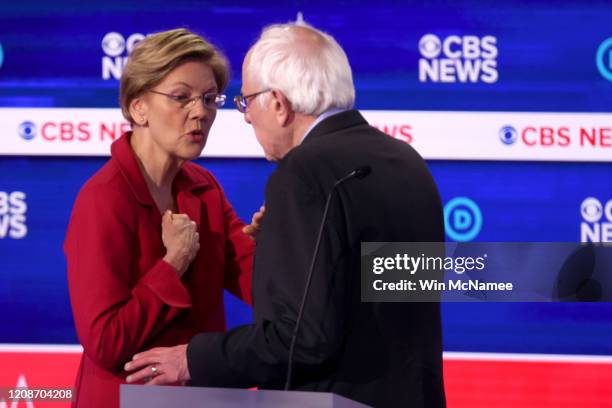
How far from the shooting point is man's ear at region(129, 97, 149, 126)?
8.64ft

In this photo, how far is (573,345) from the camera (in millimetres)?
3969

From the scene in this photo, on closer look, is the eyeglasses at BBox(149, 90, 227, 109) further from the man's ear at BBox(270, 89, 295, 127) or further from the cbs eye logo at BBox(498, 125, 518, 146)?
the cbs eye logo at BBox(498, 125, 518, 146)

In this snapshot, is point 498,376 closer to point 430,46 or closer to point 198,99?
point 430,46

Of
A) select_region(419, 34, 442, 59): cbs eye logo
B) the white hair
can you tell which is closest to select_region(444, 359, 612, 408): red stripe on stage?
select_region(419, 34, 442, 59): cbs eye logo

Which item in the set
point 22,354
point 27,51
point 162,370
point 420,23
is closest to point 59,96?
point 27,51

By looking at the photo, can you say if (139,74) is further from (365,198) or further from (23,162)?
(23,162)

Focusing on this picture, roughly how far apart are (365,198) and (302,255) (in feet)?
0.61

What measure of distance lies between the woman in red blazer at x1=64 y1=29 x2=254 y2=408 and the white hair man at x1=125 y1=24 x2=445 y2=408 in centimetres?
18

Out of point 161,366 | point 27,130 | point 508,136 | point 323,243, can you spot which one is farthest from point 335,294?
point 27,130

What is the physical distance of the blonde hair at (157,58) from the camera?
2572 mm

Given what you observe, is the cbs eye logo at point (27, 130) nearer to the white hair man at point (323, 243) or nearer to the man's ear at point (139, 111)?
the man's ear at point (139, 111)

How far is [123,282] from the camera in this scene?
2424 millimetres

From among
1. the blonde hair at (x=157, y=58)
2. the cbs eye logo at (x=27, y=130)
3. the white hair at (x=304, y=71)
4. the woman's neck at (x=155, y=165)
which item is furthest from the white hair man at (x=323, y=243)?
the cbs eye logo at (x=27, y=130)

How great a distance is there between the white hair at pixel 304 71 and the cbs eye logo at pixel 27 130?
73.9 inches
